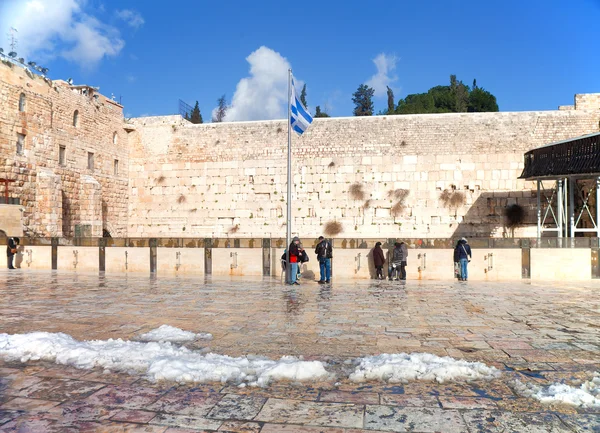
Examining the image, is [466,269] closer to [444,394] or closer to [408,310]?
[408,310]

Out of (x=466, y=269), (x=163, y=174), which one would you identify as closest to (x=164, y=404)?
(x=466, y=269)

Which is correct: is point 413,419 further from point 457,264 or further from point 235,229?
point 235,229

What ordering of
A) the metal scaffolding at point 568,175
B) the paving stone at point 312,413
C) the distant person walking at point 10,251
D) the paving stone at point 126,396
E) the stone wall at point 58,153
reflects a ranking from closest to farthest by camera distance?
the paving stone at point 312,413
the paving stone at point 126,396
the distant person walking at point 10,251
the metal scaffolding at point 568,175
the stone wall at point 58,153

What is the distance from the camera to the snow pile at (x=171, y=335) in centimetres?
528

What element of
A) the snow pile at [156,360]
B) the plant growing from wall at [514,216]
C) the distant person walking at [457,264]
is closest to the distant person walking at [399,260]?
A: the distant person walking at [457,264]

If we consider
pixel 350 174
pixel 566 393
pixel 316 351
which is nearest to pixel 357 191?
pixel 350 174

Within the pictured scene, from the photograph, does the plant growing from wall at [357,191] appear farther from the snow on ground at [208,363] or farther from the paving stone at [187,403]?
the paving stone at [187,403]

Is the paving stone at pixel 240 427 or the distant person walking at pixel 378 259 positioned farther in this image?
the distant person walking at pixel 378 259

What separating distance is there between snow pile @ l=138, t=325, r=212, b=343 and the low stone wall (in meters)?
7.19

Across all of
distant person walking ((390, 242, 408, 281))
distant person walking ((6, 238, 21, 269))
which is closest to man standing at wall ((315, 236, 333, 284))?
distant person walking ((390, 242, 408, 281))

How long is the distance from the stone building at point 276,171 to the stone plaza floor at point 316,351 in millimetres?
11118

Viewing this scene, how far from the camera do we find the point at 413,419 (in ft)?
10.0

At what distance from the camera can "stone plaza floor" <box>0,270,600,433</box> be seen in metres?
3.04

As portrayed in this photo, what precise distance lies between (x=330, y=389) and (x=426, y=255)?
31.4 ft
